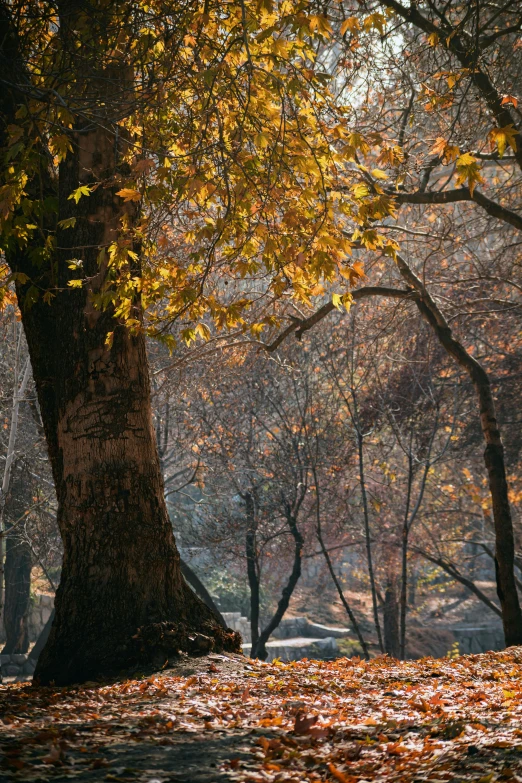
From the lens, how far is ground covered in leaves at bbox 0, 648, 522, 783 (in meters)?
2.96

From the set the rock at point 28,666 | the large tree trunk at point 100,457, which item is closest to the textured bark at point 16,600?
the rock at point 28,666

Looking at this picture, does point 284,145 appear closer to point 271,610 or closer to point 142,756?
point 142,756

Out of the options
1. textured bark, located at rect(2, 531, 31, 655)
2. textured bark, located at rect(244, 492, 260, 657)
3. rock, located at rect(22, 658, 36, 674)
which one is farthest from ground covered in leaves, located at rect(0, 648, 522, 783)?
textured bark, located at rect(2, 531, 31, 655)

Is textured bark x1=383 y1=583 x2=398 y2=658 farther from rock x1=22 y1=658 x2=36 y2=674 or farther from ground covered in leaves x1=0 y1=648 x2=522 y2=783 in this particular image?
ground covered in leaves x1=0 y1=648 x2=522 y2=783

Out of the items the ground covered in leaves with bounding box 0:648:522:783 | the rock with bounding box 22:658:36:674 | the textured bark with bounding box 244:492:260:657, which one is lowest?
the rock with bounding box 22:658:36:674

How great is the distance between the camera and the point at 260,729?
363 cm

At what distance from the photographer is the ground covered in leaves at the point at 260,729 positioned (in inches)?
117

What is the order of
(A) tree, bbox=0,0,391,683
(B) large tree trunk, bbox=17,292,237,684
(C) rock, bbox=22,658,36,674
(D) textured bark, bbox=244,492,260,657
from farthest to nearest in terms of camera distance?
(C) rock, bbox=22,658,36,674
(D) textured bark, bbox=244,492,260,657
(B) large tree trunk, bbox=17,292,237,684
(A) tree, bbox=0,0,391,683

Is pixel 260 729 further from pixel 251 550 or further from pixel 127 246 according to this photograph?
pixel 251 550

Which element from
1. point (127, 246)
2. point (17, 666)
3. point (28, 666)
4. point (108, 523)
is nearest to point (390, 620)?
point (28, 666)

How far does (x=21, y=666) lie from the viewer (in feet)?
58.7

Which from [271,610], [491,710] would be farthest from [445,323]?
[271,610]

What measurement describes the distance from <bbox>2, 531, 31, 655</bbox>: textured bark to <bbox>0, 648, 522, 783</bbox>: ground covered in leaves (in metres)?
14.5

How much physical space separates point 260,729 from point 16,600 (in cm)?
1703
